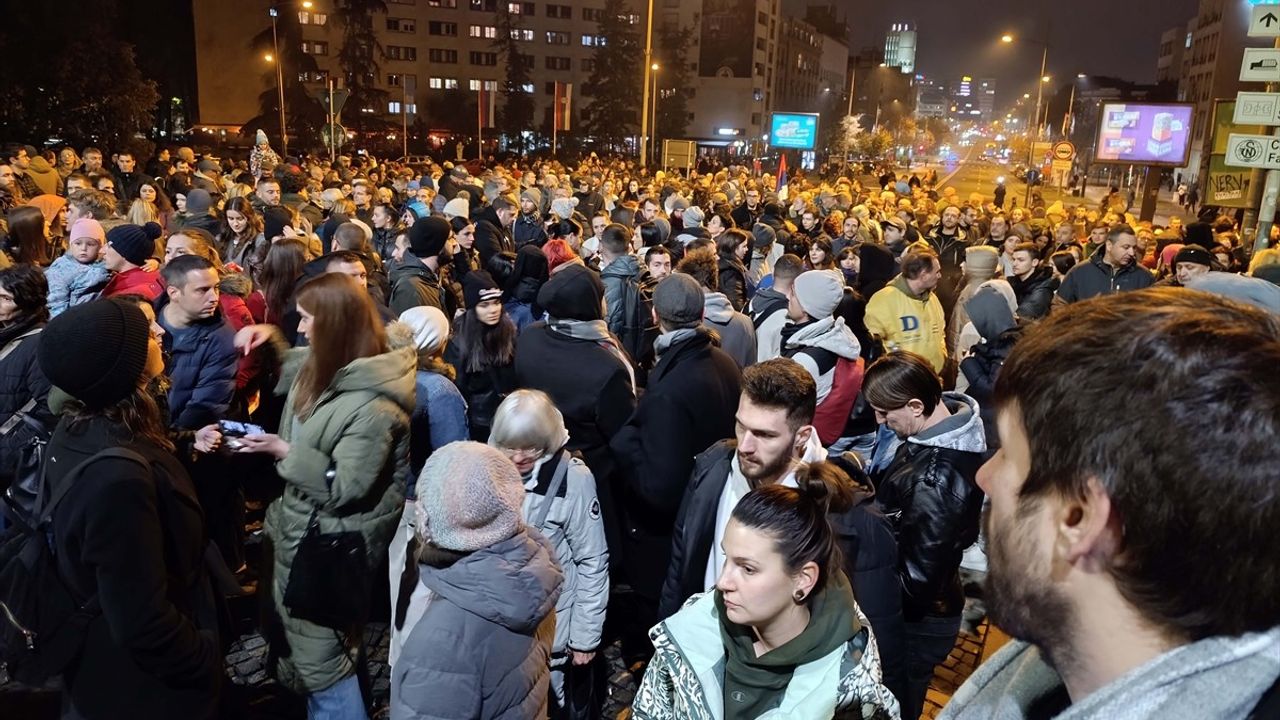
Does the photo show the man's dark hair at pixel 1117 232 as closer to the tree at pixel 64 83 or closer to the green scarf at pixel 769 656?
the green scarf at pixel 769 656

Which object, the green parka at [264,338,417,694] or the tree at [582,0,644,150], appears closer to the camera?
the green parka at [264,338,417,694]

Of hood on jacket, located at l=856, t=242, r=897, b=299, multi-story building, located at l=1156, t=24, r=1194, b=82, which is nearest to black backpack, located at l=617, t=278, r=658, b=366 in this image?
hood on jacket, located at l=856, t=242, r=897, b=299

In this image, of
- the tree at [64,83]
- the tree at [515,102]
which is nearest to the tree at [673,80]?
the tree at [515,102]

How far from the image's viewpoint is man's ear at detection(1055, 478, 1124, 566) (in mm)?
1038

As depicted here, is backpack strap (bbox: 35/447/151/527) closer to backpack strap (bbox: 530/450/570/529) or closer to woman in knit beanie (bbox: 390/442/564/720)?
woman in knit beanie (bbox: 390/442/564/720)

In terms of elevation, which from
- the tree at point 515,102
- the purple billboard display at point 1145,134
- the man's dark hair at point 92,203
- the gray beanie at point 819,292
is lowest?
the gray beanie at point 819,292

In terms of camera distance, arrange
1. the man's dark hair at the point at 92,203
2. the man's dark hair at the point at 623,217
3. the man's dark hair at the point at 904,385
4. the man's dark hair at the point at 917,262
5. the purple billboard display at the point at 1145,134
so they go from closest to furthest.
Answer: the man's dark hair at the point at 904,385
the man's dark hair at the point at 917,262
the man's dark hair at the point at 92,203
the man's dark hair at the point at 623,217
the purple billboard display at the point at 1145,134

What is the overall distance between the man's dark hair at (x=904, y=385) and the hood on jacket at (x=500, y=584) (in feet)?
5.98

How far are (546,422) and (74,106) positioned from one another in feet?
104

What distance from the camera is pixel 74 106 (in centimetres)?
2783

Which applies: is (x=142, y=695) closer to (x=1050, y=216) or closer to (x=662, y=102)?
(x=1050, y=216)

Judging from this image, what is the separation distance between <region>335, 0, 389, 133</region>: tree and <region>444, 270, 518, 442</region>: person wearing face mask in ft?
174

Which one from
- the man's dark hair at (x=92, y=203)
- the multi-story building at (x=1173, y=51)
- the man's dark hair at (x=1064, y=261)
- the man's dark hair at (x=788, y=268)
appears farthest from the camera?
the multi-story building at (x=1173, y=51)

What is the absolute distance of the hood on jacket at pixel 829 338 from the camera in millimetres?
5336
